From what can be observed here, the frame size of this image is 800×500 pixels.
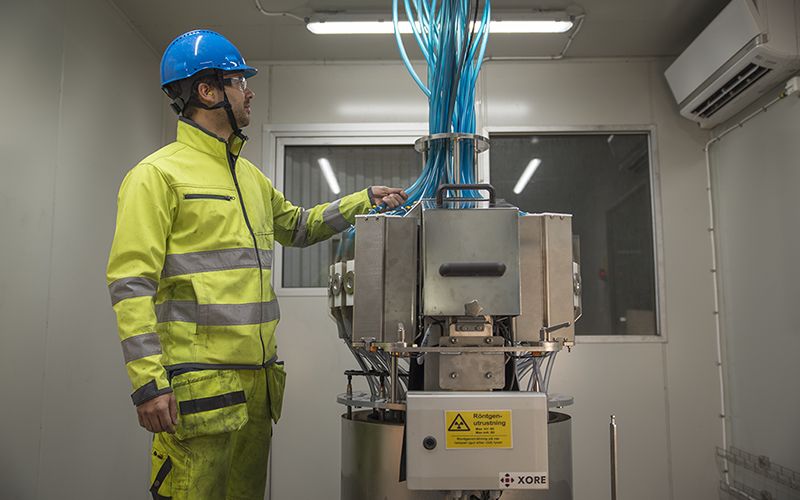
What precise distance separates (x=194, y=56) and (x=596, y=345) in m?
2.26

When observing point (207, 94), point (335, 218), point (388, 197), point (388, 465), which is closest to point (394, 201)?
point (388, 197)

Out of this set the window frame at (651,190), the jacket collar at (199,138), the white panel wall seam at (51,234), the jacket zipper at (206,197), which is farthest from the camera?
the window frame at (651,190)

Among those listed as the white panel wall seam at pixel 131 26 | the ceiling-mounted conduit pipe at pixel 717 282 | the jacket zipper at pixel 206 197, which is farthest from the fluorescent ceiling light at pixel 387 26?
the jacket zipper at pixel 206 197

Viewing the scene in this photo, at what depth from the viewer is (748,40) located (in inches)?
93.2

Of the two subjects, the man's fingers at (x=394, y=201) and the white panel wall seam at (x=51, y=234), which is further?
the white panel wall seam at (x=51, y=234)

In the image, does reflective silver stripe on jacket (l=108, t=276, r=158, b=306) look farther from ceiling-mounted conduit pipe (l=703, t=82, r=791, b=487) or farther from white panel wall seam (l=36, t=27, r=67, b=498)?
ceiling-mounted conduit pipe (l=703, t=82, r=791, b=487)

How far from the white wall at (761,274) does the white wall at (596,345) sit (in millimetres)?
132

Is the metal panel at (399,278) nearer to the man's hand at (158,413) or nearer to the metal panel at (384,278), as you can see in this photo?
the metal panel at (384,278)

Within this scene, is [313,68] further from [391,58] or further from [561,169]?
[561,169]

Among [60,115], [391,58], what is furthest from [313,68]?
[60,115]

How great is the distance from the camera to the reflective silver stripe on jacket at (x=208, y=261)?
5.21 feet

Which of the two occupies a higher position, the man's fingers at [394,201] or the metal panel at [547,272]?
the man's fingers at [394,201]

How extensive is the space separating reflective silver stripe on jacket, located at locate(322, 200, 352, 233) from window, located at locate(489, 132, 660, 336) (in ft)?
4.36

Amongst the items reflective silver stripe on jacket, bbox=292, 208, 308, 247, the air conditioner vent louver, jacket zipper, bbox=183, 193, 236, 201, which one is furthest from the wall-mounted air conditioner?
jacket zipper, bbox=183, 193, 236, 201
